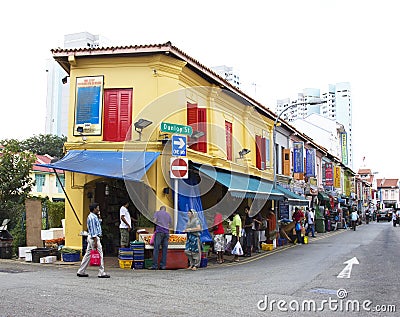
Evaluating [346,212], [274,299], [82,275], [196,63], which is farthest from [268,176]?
[346,212]

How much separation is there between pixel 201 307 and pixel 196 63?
1071cm

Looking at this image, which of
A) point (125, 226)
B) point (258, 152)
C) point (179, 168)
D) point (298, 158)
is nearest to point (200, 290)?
point (179, 168)

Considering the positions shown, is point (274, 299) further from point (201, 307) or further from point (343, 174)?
point (343, 174)

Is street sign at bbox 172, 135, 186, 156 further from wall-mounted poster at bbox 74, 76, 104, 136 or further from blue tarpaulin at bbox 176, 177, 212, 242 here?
wall-mounted poster at bbox 74, 76, 104, 136

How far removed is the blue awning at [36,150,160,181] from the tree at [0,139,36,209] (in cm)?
713

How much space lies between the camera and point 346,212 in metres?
46.3

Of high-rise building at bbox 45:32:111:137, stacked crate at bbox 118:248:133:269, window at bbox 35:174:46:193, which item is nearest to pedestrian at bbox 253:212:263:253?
stacked crate at bbox 118:248:133:269

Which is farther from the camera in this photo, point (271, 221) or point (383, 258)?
point (271, 221)

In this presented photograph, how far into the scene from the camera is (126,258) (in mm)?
13969

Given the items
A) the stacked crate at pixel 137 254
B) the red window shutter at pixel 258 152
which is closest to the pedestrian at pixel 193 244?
the stacked crate at pixel 137 254

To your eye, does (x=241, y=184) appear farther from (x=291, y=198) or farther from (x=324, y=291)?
(x=324, y=291)

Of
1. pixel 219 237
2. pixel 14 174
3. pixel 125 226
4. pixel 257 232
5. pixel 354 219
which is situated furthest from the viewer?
pixel 354 219

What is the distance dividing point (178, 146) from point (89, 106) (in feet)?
12.3

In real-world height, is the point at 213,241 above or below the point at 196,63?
below
